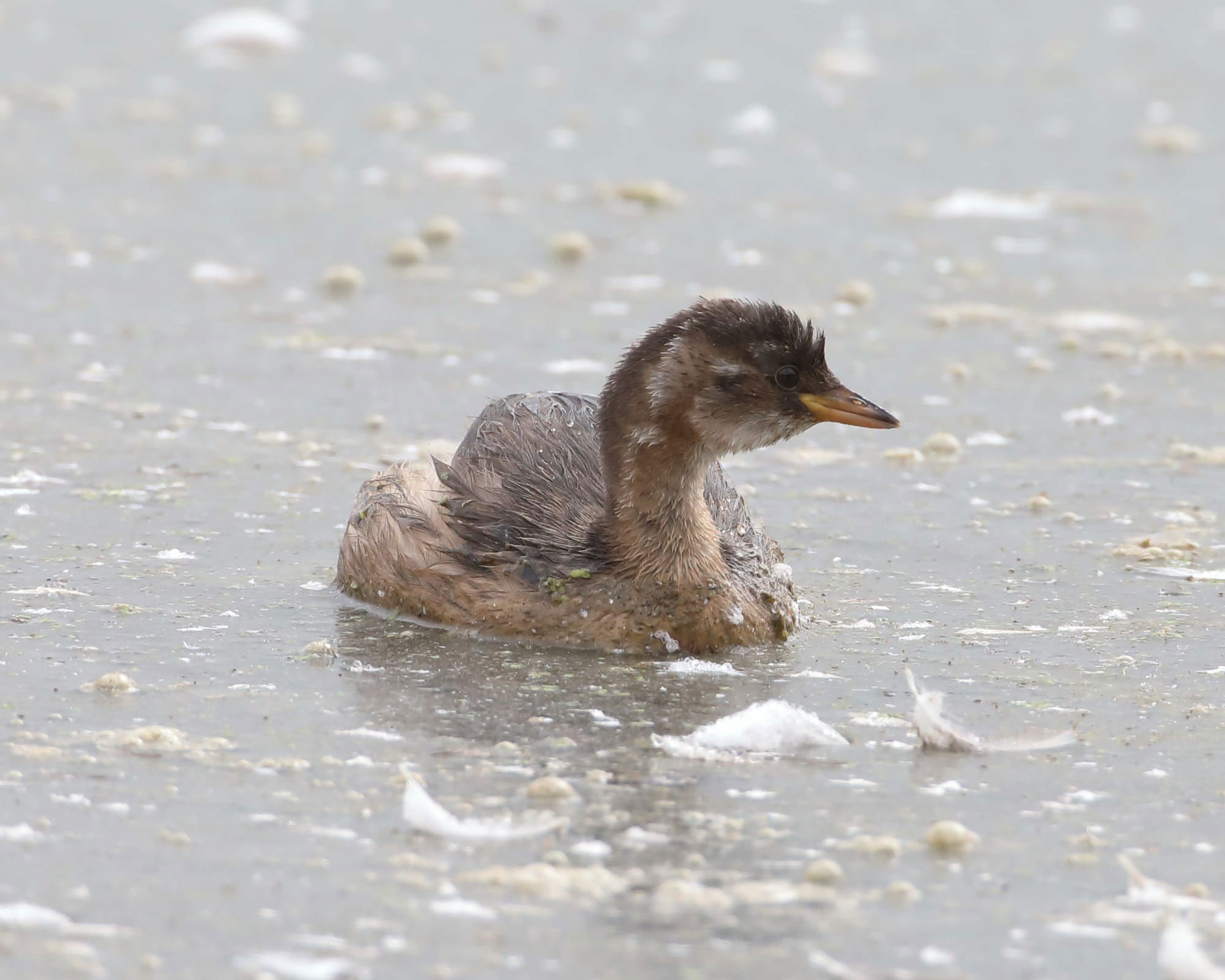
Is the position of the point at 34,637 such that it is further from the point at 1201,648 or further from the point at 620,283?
the point at 620,283

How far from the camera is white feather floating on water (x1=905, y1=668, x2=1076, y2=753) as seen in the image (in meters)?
6.21

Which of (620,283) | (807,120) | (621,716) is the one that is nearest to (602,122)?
(807,120)

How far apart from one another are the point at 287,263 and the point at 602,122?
4.76m

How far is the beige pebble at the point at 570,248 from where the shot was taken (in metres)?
13.6

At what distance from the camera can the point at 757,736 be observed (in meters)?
6.20

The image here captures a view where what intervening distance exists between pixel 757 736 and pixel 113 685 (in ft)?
6.99

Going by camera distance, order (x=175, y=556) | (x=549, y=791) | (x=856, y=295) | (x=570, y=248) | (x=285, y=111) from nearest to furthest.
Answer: (x=549, y=791), (x=175, y=556), (x=856, y=295), (x=570, y=248), (x=285, y=111)

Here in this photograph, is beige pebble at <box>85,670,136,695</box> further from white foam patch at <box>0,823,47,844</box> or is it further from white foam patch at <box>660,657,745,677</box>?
white foam patch at <box>660,657,745,677</box>

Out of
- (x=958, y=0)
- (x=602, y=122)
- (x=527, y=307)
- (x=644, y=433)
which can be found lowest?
(x=644, y=433)

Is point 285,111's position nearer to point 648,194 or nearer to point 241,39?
point 241,39

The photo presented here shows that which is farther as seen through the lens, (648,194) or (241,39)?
(241,39)

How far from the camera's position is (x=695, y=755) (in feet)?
20.0

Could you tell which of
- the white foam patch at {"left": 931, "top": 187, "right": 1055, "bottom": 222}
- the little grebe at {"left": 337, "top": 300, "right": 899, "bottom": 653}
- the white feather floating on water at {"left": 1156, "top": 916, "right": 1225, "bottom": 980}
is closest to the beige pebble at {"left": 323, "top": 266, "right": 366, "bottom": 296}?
the white foam patch at {"left": 931, "top": 187, "right": 1055, "bottom": 222}

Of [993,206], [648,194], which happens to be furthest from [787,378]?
[993,206]
